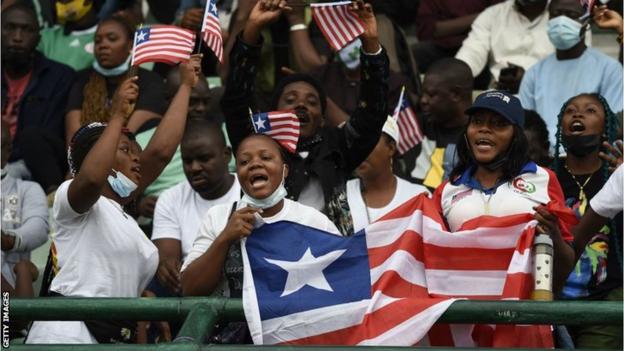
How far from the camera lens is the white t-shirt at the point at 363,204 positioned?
26.3 feet

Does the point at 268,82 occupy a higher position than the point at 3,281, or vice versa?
the point at 268,82

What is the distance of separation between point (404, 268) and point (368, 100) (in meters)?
1.37

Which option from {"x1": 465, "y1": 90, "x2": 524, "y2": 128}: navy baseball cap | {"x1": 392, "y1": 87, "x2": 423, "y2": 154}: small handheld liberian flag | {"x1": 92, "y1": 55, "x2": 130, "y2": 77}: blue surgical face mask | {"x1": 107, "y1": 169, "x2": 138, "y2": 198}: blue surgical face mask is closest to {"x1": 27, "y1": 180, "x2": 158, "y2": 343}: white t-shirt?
{"x1": 107, "y1": 169, "x2": 138, "y2": 198}: blue surgical face mask

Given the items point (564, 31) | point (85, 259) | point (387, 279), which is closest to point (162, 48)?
point (85, 259)

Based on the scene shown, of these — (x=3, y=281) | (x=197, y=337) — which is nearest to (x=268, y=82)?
(x=3, y=281)

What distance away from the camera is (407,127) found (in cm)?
968

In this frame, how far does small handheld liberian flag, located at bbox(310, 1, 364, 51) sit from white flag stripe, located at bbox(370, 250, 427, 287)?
1.50 m

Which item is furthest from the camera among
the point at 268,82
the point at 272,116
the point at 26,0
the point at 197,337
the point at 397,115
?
the point at 26,0

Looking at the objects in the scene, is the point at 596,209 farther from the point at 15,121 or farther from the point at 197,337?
the point at 15,121

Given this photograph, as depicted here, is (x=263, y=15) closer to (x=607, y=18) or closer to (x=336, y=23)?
(x=336, y=23)

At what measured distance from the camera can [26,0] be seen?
12172mm

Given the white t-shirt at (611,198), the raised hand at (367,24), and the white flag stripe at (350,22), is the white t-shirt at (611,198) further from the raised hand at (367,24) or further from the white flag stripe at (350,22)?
the white flag stripe at (350,22)

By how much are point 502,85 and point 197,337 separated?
18.1 ft

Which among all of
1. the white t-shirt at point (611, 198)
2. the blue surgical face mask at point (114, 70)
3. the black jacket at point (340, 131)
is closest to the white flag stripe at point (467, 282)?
the white t-shirt at point (611, 198)
